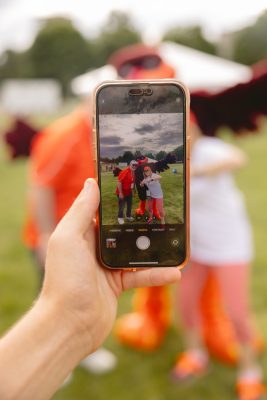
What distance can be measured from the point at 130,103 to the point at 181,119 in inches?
4.9

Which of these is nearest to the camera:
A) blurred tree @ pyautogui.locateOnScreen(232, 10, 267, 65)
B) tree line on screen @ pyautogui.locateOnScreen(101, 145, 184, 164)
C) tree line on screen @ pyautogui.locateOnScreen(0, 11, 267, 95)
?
tree line on screen @ pyautogui.locateOnScreen(101, 145, 184, 164)

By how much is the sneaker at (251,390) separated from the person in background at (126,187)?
1584 mm

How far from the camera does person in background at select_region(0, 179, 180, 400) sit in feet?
3.47

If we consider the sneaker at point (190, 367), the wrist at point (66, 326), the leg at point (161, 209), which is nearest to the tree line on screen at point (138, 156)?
the leg at point (161, 209)

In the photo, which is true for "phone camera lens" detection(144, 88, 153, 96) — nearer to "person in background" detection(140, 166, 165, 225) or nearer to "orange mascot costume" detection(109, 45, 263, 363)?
"person in background" detection(140, 166, 165, 225)

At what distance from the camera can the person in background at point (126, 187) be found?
1.24m

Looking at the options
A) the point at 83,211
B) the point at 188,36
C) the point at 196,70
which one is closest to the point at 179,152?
the point at 83,211

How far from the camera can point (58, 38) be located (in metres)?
37.6

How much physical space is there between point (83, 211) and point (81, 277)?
0.15 metres

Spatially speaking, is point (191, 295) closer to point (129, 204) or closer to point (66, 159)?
point (66, 159)

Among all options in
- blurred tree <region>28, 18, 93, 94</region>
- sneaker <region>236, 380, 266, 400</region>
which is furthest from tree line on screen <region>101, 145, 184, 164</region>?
blurred tree <region>28, 18, 93, 94</region>

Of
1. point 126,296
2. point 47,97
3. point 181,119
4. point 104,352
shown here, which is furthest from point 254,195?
point 47,97

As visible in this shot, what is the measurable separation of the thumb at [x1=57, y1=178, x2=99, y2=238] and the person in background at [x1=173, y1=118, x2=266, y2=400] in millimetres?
1222

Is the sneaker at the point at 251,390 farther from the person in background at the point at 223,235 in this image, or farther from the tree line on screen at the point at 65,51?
the tree line on screen at the point at 65,51
